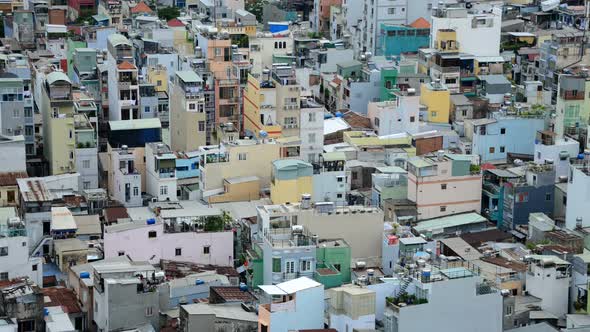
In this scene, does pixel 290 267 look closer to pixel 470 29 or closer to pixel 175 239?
pixel 175 239

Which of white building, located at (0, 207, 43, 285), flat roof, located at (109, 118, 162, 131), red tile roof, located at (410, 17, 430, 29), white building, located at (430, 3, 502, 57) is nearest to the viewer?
white building, located at (0, 207, 43, 285)

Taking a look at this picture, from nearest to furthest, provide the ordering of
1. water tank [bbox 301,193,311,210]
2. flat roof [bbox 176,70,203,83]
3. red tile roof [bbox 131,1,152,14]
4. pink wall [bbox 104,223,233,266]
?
1. pink wall [bbox 104,223,233,266]
2. water tank [bbox 301,193,311,210]
3. flat roof [bbox 176,70,203,83]
4. red tile roof [bbox 131,1,152,14]

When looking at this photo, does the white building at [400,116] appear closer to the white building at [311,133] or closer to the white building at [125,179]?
the white building at [311,133]

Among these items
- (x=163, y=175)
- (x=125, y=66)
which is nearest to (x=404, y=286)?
(x=163, y=175)

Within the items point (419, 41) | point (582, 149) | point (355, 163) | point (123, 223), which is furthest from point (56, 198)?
point (419, 41)

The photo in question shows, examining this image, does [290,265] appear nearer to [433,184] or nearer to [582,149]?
[433,184]

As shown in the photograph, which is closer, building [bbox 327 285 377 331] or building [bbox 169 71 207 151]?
building [bbox 327 285 377 331]

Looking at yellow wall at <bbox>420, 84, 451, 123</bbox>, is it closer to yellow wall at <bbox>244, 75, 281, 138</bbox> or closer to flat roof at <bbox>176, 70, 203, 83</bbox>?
yellow wall at <bbox>244, 75, 281, 138</bbox>

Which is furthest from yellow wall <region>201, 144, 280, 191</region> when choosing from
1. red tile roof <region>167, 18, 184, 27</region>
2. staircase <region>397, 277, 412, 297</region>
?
red tile roof <region>167, 18, 184, 27</region>
